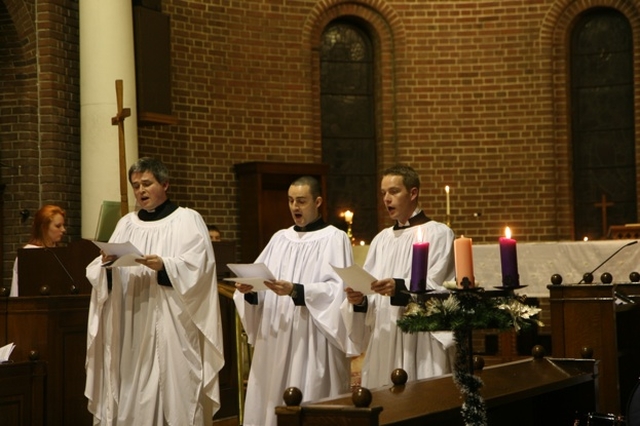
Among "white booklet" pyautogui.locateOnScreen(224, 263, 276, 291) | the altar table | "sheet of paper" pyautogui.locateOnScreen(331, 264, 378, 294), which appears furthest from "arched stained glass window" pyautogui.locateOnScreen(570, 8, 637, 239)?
"sheet of paper" pyautogui.locateOnScreen(331, 264, 378, 294)

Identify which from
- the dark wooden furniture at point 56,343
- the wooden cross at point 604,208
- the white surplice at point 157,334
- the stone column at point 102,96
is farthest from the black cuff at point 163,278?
the wooden cross at point 604,208

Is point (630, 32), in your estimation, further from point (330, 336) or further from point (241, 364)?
point (330, 336)

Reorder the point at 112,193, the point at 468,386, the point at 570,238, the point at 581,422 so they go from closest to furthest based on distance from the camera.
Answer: the point at 468,386
the point at 581,422
the point at 112,193
the point at 570,238

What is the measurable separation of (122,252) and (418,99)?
911cm

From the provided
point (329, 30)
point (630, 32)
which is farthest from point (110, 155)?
point (630, 32)

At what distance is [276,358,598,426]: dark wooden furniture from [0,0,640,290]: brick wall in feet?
24.8

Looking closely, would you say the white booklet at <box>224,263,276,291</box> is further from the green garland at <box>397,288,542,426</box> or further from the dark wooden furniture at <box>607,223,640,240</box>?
the dark wooden furniture at <box>607,223,640,240</box>

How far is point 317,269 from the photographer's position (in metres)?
6.65

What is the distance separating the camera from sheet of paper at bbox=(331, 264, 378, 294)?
560 centimetres

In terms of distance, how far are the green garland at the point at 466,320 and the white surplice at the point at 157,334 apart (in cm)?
263

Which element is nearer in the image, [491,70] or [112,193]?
[112,193]

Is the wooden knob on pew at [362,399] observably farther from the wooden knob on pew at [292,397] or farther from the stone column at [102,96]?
the stone column at [102,96]

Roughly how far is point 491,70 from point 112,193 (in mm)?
5999

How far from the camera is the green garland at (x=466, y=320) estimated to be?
4.12m
